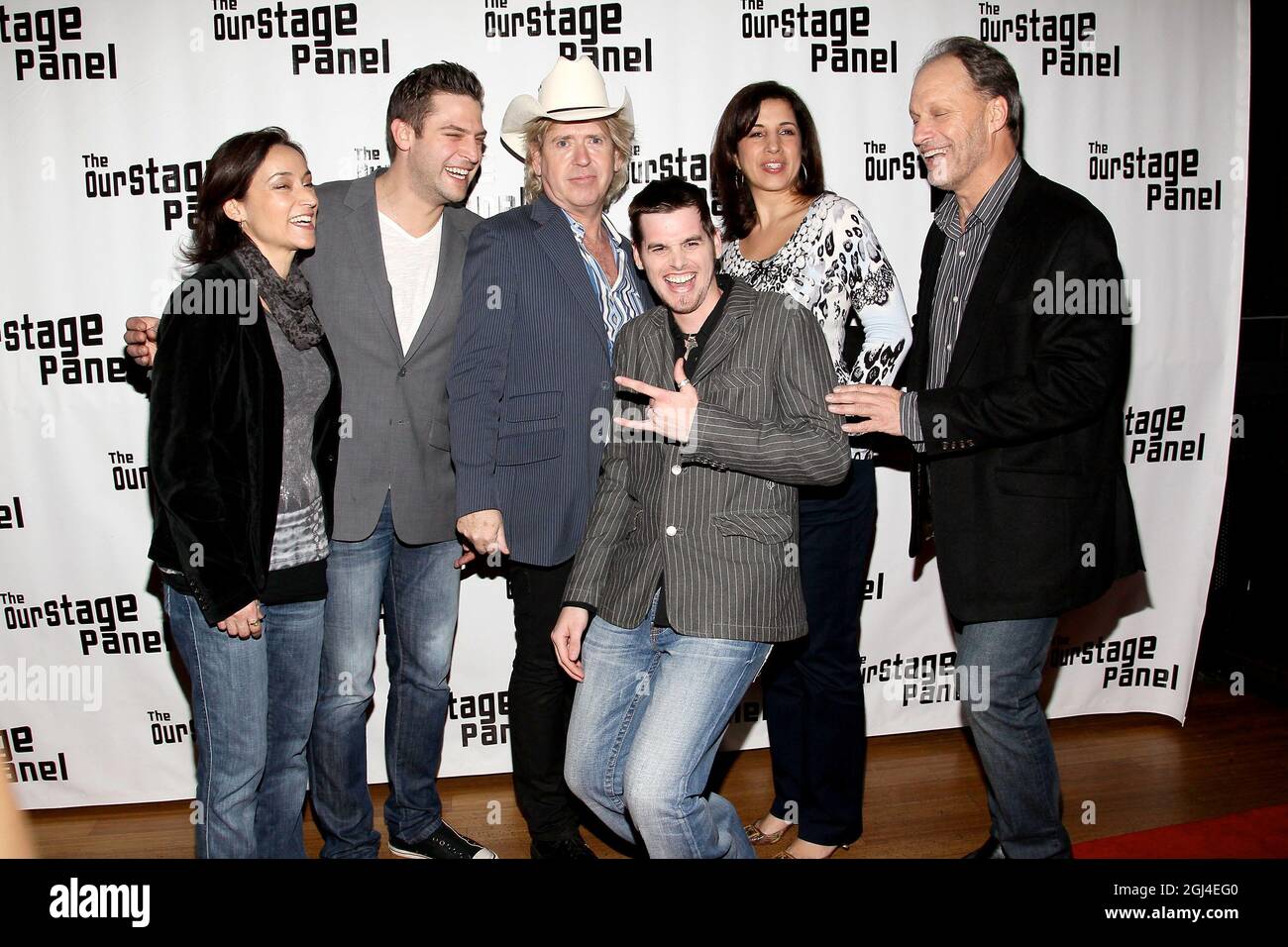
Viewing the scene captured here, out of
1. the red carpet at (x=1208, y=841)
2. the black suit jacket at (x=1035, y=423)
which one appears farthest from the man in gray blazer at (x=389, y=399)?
the red carpet at (x=1208, y=841)

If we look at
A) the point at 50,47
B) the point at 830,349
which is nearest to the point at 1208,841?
the point at 830,349

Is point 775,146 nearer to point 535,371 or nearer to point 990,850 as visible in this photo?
point 535,371

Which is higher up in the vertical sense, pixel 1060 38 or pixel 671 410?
pixel 1060 38

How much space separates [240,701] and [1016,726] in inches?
66.0

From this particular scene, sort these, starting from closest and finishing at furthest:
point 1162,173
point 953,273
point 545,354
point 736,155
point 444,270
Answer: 1. point 953,273
2. point 545,354
3. point 444,270
4. point 736,155
5. point 1162,173

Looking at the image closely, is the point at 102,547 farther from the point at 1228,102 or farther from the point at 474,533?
the point at 1228,102

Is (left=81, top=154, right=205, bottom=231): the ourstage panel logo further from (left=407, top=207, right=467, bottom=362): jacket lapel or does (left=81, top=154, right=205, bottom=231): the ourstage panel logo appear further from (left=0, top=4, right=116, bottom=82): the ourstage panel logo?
(left=407, top=207, right=467, bottom=362): jacket lapel

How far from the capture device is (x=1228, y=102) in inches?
137

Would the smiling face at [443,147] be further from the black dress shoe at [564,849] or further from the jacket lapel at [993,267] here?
the black dress shoe at [564,849]

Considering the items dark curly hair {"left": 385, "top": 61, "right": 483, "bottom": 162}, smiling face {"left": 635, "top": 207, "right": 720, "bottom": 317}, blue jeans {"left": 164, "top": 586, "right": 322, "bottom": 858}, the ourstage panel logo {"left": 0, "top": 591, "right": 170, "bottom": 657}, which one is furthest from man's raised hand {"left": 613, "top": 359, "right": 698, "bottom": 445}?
the ourstage panel logo {"left": 0, "top": 591, "right": 170, "bottom": 657}

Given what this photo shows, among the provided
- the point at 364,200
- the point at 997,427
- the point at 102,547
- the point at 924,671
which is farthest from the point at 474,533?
the point at 924,671

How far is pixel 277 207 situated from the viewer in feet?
7.29

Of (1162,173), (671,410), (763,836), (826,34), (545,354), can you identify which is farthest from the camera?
(1162,173)
